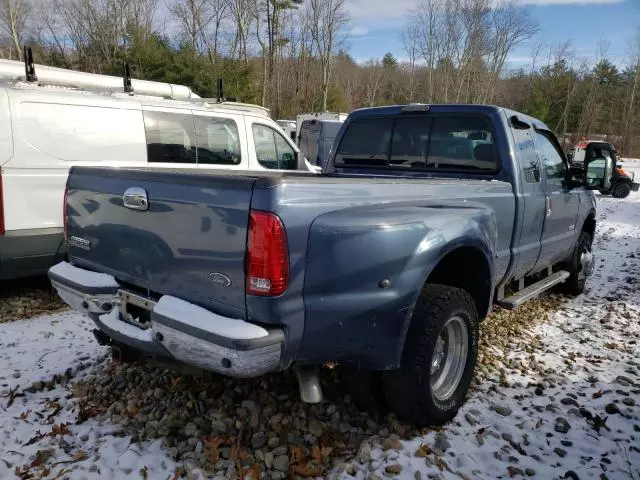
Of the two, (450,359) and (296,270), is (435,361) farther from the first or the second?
(296,270)

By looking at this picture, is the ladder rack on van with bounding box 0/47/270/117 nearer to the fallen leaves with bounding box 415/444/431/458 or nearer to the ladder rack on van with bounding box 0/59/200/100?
the ladder rack on van with bounding box 0/59/200/100

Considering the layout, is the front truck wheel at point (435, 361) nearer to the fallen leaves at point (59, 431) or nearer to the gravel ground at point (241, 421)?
the gravel ground at point (241, 421)

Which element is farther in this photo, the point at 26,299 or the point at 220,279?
the point at 26,299

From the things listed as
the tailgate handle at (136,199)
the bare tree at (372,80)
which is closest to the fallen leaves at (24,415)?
the tailgate handle at (136,199)

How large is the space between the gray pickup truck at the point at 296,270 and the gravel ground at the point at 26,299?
2263mm

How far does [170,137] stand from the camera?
5980mm

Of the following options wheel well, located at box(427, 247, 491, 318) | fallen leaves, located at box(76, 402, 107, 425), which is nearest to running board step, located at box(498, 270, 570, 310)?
wheel well, located at box(427, 247, 491, 318)

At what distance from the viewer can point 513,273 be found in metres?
3.98

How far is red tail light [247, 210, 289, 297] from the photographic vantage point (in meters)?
1.99

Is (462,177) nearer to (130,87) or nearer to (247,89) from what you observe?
(130,87)

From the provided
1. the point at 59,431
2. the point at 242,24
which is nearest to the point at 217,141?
the point at 59,431

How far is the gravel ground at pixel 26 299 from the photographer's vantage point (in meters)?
4.75

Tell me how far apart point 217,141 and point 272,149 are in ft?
3.20

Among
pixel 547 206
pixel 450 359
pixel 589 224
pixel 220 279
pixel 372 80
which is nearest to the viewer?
pixel 220 279
